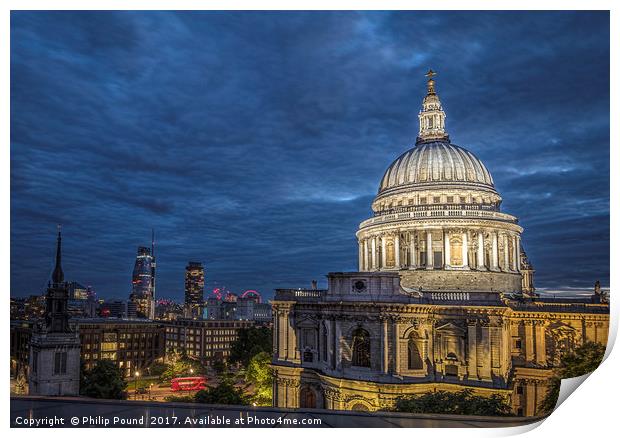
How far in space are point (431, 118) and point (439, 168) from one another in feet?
22.2

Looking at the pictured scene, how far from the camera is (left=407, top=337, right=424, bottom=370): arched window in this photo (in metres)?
31.2

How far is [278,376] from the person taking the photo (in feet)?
117

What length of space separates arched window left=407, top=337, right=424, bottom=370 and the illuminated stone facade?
6 cm

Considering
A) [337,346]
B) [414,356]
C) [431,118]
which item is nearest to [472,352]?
[414,356]

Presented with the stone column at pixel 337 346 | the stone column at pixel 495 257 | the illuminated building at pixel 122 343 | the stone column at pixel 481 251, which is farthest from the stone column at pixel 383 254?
the illuminated building at pixel 122 343

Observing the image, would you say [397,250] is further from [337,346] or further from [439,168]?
[337,346]

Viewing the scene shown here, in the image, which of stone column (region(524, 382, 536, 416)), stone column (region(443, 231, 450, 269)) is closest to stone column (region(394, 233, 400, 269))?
stone column (region(443, 231, 450, 269))

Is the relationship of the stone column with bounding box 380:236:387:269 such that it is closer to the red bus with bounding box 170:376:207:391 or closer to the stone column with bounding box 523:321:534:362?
the stone column with bounding box 523:321:534:362

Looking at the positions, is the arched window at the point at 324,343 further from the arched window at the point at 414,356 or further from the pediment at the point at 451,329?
the pediment at the point at 451,329

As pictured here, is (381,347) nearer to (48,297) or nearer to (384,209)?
(384,209)

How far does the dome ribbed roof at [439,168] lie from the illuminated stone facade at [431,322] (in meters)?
1.04

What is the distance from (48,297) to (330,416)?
86.5ft

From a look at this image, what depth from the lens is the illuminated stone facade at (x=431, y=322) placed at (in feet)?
99.2

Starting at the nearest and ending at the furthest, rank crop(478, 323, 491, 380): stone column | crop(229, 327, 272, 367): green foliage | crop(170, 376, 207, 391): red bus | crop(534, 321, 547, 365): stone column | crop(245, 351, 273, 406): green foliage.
A: crop(478, 323, 491, 380): stone column → crop(534, 321, 547, 365): stone column → crop(245, 351, 273, 406): green foliage → crop(170, 376, 207, 391): red bus → crop(229, 327, 272, 367): green foliage
